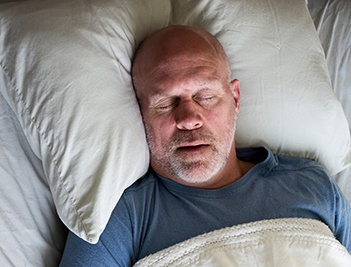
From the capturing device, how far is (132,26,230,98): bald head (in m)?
1.27

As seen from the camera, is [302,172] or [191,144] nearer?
[191,144]

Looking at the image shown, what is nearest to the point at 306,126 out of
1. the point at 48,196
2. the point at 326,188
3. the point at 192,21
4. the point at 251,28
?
the point at 326,188

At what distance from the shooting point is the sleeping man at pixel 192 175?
1.19 m

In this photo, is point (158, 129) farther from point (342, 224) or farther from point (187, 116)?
point (342, 224)

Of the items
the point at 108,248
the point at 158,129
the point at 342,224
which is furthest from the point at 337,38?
the point at 108,248

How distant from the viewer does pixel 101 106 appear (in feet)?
3.87

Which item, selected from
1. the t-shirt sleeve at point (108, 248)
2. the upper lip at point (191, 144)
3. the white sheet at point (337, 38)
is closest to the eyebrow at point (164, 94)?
the upper lip at point (191, 144)

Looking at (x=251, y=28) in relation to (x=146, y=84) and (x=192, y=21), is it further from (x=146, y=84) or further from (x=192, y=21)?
(x=146, y=84)

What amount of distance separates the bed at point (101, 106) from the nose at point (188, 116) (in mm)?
97

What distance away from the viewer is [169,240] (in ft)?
3.84

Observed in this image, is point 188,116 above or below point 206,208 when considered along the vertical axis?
above

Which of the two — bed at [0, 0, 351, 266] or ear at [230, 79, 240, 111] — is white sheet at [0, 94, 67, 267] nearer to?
bed at [0, 0, 351, 266]

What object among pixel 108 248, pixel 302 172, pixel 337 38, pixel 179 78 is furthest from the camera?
pixel 337 38

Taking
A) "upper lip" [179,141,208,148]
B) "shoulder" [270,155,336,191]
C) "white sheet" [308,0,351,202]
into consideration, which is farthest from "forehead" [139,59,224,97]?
"white sheet" [308,0,351,202]
